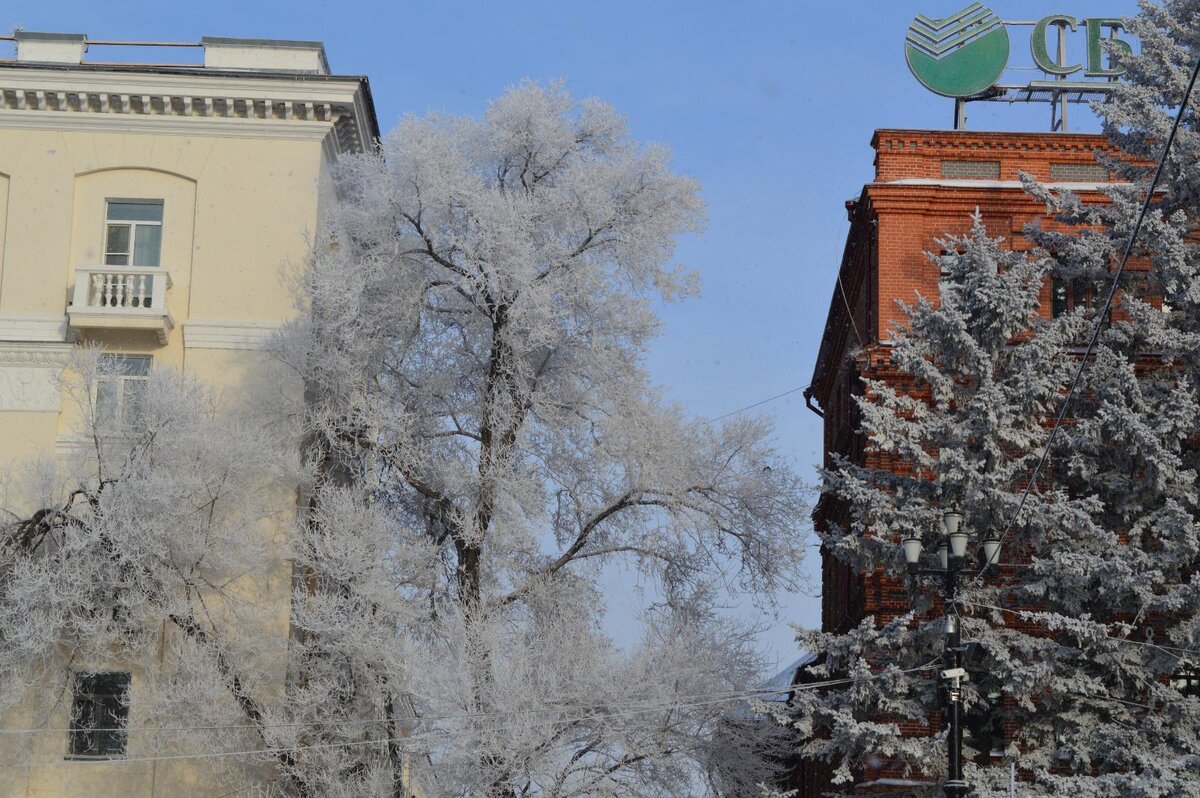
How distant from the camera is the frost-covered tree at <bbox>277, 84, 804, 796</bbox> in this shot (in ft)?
101

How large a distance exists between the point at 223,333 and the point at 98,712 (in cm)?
742

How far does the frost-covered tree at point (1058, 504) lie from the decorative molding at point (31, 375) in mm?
15393

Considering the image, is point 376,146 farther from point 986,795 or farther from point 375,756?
point 986,795

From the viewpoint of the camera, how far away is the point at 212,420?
3259 centimetres

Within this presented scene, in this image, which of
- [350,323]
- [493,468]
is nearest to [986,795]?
[493,468]

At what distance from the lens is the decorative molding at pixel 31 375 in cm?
3409

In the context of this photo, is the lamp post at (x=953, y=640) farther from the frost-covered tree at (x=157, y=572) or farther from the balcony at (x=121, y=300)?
the balcony at (x=121, y=300)

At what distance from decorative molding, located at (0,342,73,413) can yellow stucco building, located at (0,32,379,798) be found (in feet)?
0.09

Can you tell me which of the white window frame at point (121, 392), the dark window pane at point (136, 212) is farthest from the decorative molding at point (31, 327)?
the dark window pane at point (136, 212)

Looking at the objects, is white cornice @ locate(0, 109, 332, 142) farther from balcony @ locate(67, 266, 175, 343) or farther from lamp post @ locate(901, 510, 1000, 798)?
lamp post @ locate(901, 510, 1000, 798)

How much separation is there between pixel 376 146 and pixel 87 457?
8.37 meters

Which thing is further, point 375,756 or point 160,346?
point 160,346

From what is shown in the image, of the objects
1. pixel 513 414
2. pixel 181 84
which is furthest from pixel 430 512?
pixel 181 84

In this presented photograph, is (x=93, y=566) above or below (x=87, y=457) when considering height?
below
